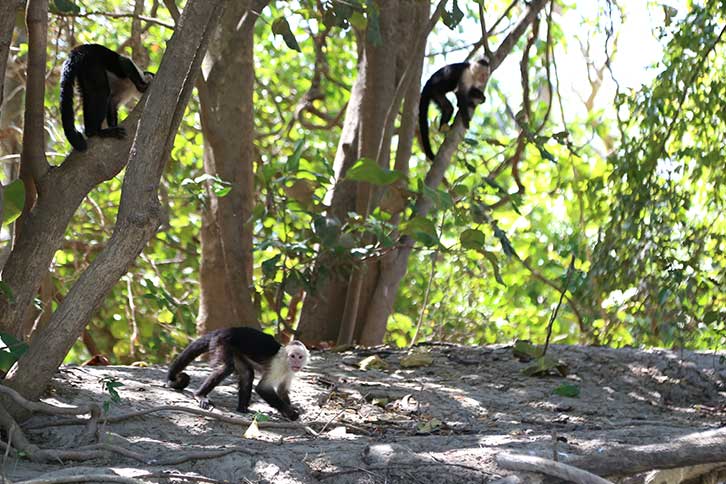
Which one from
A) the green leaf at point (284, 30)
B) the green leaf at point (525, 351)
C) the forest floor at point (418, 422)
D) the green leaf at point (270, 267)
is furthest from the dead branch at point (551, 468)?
the green leaf at point (270, 267)

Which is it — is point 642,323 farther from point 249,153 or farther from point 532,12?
point 249,153

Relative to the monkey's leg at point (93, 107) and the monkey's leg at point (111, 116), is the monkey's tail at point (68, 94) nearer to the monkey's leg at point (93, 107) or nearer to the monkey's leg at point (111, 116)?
the monkey's leg at point (93, 107)

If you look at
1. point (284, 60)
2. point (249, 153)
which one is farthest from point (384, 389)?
point (284, 60)

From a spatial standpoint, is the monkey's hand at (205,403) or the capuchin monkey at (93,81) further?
the capuchin monkey at (93,81)

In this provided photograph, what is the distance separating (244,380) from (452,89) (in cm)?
363

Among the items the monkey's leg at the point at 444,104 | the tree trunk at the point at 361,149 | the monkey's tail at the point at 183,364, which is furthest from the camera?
the monkey's leg at the point at 444,104

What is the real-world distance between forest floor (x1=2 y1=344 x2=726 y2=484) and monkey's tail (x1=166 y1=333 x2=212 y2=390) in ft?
0.33

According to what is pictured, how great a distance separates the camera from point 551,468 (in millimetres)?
3256

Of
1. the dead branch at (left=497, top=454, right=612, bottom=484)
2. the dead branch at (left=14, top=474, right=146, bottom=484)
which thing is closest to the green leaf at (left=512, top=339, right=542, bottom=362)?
the dead branch at (left=497, top=454, right=612, bottom=484)

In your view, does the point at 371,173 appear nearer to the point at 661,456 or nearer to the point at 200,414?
the point at 200,414

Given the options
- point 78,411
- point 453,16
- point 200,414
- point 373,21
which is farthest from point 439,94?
point 78,411

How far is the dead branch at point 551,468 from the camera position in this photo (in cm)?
325

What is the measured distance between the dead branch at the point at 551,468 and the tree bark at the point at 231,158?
3052mm

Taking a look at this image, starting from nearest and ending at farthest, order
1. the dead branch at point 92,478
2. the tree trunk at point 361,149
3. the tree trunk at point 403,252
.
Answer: the dead branch at point 92,478
the tree trunk at point 403,252
the tree trunk at point 361,149
